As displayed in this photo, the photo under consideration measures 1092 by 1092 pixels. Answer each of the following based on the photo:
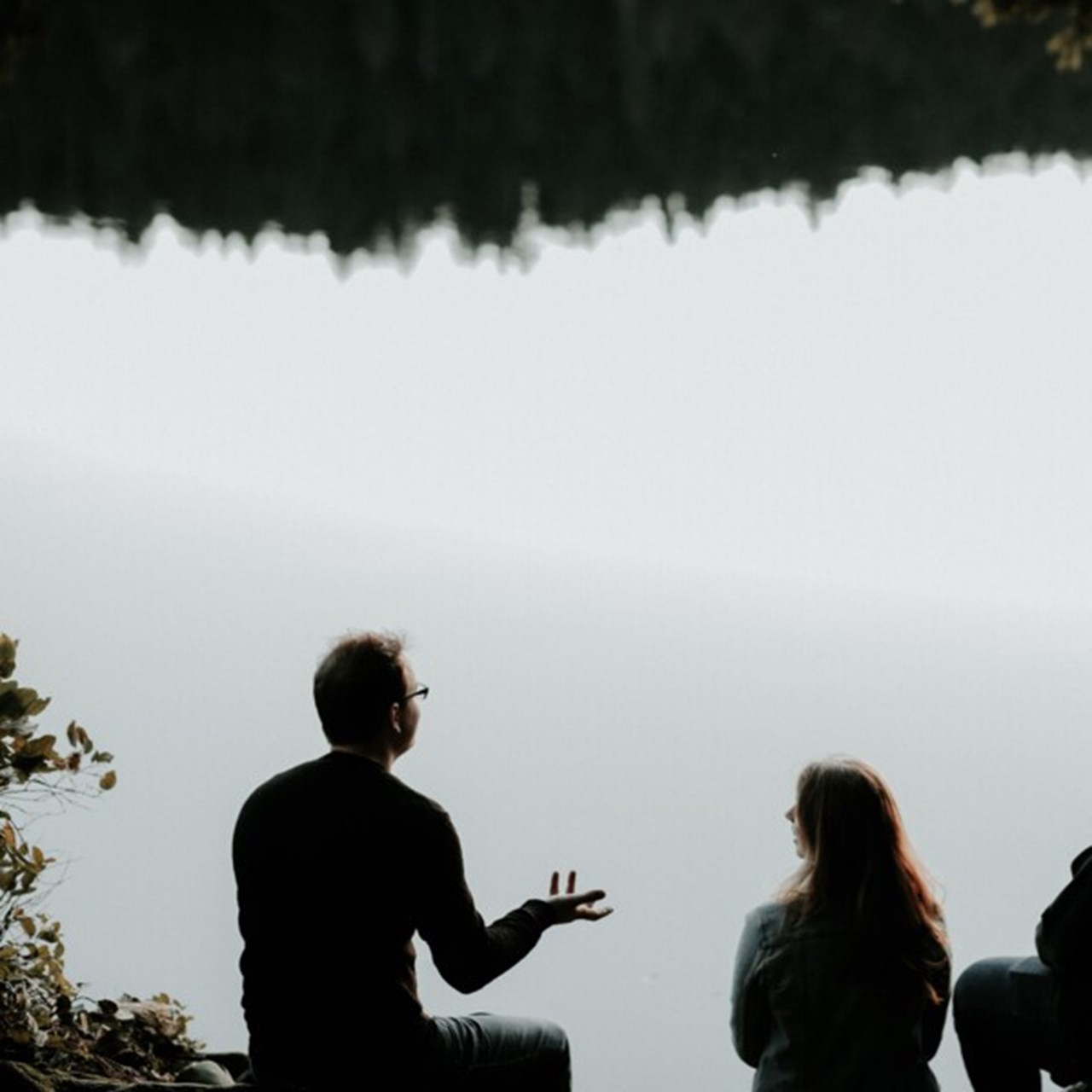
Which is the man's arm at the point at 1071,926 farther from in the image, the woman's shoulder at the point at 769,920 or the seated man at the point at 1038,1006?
the woman's shoulder at the point at 769,920

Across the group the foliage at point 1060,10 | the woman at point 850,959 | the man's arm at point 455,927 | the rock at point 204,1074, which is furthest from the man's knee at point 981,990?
the foliage at point 1060,10

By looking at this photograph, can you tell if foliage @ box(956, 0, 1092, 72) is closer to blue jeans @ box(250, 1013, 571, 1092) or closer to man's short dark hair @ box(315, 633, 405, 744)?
man's short dark hair @ box(315, 633, 405, 744)

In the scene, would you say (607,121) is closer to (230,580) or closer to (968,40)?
(968,40)

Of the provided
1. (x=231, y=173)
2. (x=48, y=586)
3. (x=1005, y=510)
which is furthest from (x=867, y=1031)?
(x=48, y=586)

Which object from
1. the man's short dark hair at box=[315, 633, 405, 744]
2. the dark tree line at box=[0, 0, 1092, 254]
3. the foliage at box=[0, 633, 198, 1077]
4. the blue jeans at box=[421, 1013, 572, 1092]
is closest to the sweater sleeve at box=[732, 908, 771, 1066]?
the blue jeans at box=[421, 1013, 572, 1092]

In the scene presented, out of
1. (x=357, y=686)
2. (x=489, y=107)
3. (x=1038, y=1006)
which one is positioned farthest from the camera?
(x=489, y=107)

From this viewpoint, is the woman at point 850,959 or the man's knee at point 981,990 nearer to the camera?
the woman at point 850,959

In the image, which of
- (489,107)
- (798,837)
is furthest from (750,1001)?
(489,107)

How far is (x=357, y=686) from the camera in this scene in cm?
169

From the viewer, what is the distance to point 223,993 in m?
2.68

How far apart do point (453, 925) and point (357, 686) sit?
0.33 m

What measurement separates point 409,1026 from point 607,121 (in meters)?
1.56

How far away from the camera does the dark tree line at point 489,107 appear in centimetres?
213

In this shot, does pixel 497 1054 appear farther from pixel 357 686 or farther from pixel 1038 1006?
pixel 1038 1006
